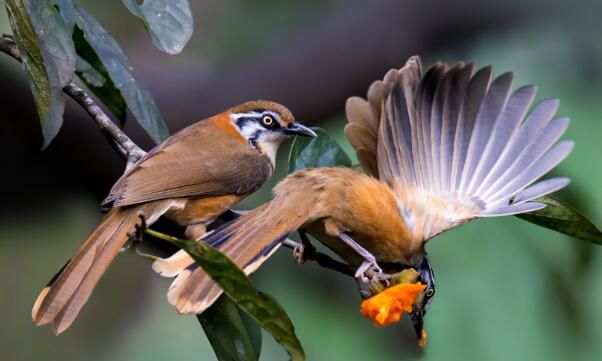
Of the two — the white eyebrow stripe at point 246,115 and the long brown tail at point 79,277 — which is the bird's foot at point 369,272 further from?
the white eyebrow stripe at point 246,115

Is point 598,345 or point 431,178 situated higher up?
point 431,178

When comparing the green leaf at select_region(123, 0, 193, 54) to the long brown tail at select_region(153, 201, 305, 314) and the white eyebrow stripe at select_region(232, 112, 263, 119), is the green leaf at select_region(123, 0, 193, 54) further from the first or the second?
the white eyebrow stripe at select_region(232, 112, 263, 119)

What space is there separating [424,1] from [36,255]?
245 centimetres

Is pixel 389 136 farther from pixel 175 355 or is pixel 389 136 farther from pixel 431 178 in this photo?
pixel 175 355

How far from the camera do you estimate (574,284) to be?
3.98 meters

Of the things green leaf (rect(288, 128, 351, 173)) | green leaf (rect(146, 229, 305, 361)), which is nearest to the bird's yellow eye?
green leaf (rect(288, 128, 351, 173))

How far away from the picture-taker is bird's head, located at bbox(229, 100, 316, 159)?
11.3 feet

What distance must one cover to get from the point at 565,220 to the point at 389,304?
60 centimetres

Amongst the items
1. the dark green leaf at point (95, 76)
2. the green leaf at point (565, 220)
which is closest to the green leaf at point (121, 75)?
the dark green leaf at point (95, 76)

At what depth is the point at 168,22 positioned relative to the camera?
98.3 inches

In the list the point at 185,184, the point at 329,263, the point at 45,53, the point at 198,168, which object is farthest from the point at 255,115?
the point at 45,53

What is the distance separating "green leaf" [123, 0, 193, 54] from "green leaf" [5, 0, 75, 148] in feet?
1.37

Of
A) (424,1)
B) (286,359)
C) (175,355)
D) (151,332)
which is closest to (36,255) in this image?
(151,332)

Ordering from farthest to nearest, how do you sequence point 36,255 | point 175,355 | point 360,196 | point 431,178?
1. point 36,255
2. point 175,355
3. point 431,178
4. point 360,196
